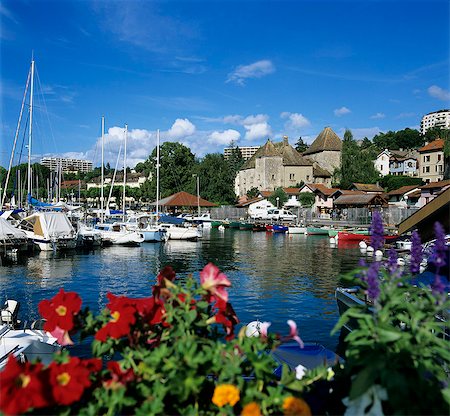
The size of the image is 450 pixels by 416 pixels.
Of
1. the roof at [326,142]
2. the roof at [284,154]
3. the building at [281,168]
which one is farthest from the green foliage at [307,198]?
the roof at [326,142]

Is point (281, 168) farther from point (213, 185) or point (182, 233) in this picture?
point (182, 233)

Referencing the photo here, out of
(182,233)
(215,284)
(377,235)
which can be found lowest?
(182,233)

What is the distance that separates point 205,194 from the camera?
9019cm

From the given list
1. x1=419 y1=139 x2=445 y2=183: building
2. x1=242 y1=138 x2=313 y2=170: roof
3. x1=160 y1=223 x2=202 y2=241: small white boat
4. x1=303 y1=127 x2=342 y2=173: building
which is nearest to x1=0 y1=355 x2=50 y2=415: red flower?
x1=160 y1=223 x2=202 y2=241: small white boat

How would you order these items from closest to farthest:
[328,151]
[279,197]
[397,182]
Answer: [397,182]
[279,197]
[328,151]

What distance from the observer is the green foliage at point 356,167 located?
82250 mm

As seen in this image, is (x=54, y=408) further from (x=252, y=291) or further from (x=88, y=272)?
(x=88, y=272)

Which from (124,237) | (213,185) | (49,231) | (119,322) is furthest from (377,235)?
(213,185)

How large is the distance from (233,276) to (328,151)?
88.5 metres

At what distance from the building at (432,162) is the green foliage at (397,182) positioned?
17.2 feet

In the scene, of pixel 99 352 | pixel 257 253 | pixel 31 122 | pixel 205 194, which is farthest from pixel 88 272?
pixel 205 194

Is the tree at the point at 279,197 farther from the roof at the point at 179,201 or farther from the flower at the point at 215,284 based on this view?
the flower at the point at 215,284

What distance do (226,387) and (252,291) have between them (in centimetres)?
1752

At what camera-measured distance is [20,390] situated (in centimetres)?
191
